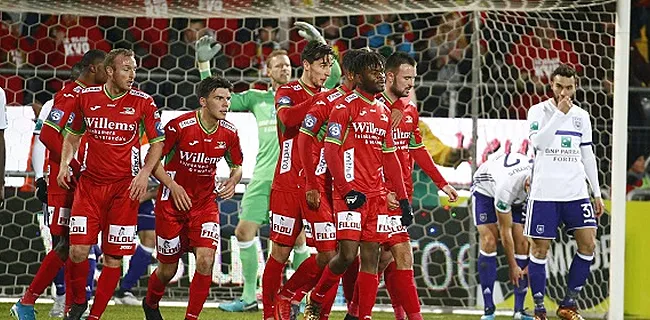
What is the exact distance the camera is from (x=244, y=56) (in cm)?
1226

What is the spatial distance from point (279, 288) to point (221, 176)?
3528mm

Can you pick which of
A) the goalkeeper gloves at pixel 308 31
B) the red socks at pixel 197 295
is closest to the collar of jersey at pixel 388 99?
the goalkeeper gloves at pixel 308 31

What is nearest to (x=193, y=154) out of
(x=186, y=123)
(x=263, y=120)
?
(x=186, y=123)

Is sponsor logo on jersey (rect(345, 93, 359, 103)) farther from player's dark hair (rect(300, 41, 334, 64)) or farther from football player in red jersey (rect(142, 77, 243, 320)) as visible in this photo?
football player in red jersey (rect(142, 77, 243, 320))

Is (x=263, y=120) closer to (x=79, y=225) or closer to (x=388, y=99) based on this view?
(x=388, y=99)

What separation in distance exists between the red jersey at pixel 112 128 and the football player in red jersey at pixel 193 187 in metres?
0.27

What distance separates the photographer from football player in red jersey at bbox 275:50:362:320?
22.0 feet

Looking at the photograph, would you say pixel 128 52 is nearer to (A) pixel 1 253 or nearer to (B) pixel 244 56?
(A) pixel 1 253

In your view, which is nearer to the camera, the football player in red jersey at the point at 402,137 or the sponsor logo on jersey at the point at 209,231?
the sponsor logo on jersey at the point at 209,231

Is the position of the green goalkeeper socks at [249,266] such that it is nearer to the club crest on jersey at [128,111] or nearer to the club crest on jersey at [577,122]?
the club crest on jersey at [128,111]

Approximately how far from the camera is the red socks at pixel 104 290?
261 inches

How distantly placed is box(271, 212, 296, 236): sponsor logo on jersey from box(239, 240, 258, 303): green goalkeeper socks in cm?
212

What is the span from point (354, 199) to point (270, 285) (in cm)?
105

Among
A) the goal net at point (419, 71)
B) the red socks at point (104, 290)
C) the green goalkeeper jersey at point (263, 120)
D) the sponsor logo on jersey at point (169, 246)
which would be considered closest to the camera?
the red socks at point (104, 290)
